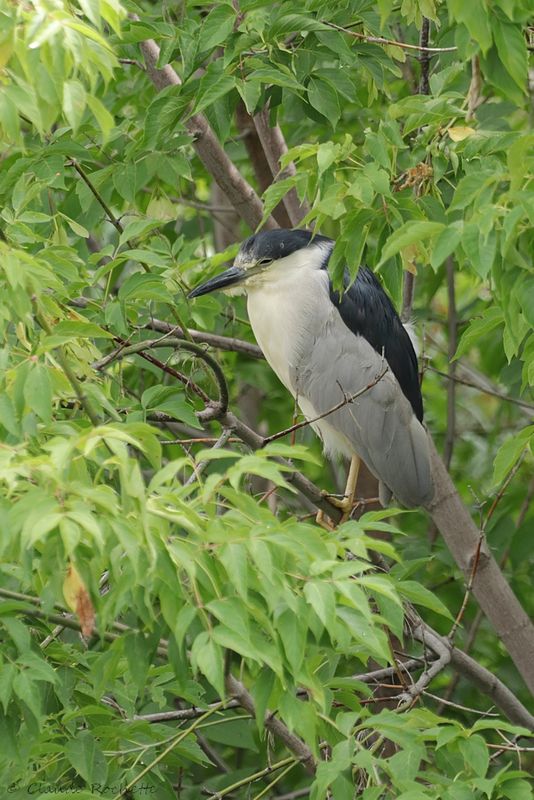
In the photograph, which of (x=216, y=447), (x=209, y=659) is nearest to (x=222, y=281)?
(x=216, y=447)

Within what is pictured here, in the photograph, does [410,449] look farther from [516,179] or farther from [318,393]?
[516,179]

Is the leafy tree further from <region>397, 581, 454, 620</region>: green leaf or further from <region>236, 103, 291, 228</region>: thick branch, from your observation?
<region>236, 103, 291, 228</region>: thick branch

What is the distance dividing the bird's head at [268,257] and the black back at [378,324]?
168 mm

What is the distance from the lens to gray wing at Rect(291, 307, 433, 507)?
4285 millimetres

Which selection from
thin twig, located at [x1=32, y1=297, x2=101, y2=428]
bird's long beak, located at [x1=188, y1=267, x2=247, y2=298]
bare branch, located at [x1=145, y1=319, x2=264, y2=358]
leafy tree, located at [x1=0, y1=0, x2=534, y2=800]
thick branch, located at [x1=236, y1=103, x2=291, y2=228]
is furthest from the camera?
thick branch, located at [x1=236, y1=103, x2=291, y2=228]

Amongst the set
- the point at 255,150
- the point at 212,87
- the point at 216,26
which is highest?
the point at 216,26

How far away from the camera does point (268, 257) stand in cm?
409

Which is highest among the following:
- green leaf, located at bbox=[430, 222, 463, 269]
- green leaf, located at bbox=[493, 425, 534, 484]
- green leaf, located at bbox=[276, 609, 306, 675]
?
green leaf, located at bbox=[430, 222, 463, 269]

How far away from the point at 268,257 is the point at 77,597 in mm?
2395

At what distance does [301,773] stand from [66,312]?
8.37ft

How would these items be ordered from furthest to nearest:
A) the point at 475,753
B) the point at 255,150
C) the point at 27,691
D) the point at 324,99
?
the point at 255,150, the point at 324,99, the point at 475,753, the point at 27,691

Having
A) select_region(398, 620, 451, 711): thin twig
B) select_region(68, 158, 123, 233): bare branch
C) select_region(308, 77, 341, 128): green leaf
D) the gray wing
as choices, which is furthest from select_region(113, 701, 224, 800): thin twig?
the gray wing

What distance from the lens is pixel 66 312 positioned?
2803 millimetres

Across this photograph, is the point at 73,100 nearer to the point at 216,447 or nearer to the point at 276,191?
the point at 276,191
